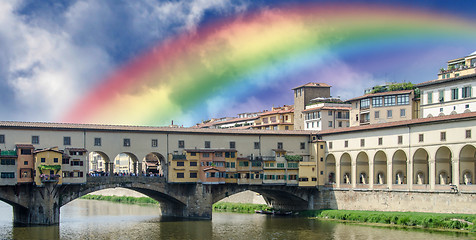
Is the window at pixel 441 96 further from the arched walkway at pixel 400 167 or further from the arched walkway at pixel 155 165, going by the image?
the arched walkway at pixel 155 165

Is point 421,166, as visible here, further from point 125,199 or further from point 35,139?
point 125,199

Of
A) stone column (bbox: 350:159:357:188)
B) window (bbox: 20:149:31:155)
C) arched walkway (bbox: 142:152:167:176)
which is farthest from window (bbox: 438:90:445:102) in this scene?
window (bbox: 20:149:31:155)

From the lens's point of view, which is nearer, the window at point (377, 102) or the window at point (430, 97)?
the window at point (430, 97)

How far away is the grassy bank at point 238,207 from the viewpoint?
84.8 meters

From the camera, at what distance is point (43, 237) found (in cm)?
5356

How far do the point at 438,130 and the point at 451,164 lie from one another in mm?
4735

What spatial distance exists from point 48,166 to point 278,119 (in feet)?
187

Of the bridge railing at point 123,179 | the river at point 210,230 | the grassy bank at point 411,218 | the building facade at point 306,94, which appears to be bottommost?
the river at point 210,230

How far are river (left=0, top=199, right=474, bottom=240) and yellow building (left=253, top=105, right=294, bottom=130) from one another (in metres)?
36.8

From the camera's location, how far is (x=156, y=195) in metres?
74.4

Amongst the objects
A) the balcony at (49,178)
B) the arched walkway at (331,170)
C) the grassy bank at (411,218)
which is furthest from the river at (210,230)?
the arched walkway at (331,170)

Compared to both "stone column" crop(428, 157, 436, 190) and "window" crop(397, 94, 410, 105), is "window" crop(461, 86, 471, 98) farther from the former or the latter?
"stone column" crop(428, 157, 436, 190)

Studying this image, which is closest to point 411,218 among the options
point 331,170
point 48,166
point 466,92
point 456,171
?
point 456,171

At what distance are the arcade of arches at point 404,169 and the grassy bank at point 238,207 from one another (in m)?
12.6
